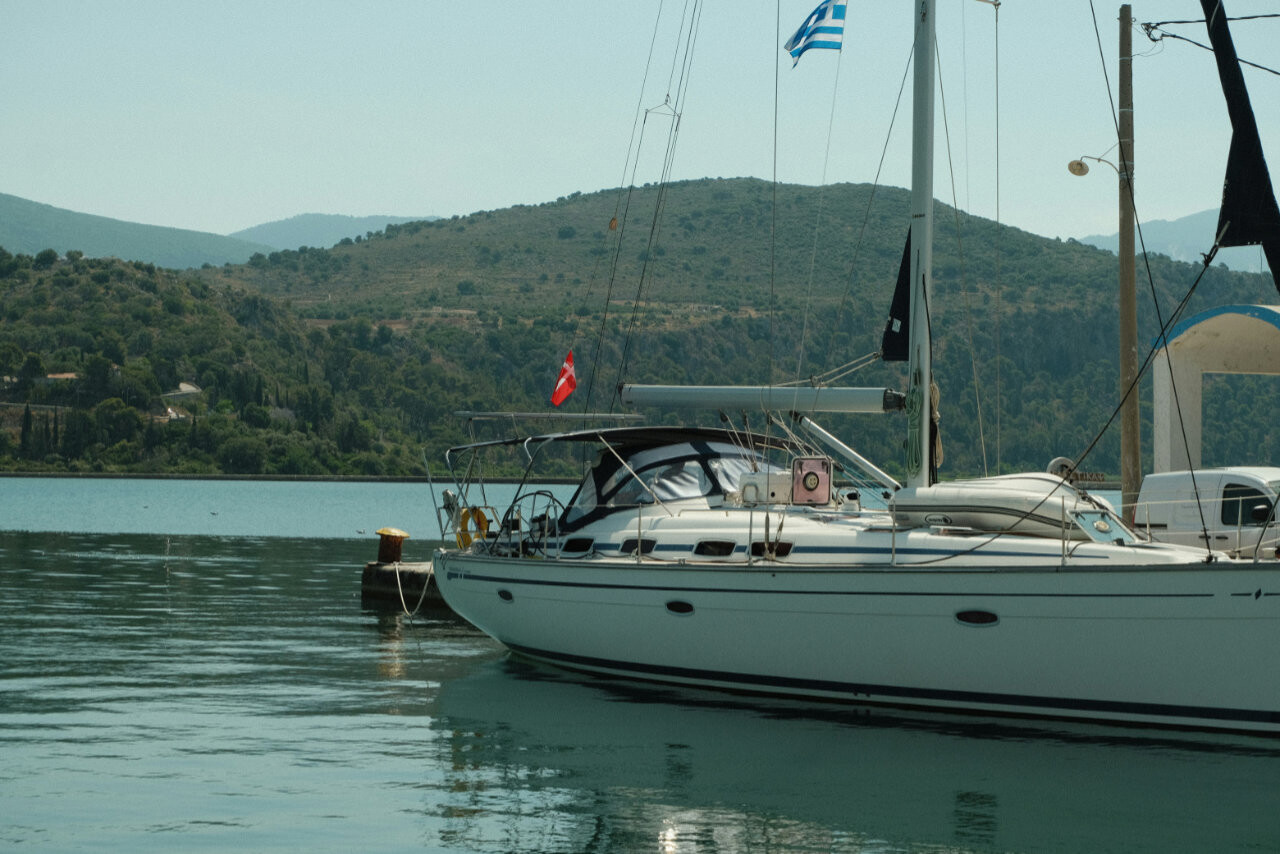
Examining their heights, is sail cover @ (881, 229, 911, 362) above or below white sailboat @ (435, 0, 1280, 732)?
above

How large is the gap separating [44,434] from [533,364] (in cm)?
4197

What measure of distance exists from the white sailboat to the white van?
3.50 metres

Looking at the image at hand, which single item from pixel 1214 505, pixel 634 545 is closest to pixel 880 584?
pixel 634 545

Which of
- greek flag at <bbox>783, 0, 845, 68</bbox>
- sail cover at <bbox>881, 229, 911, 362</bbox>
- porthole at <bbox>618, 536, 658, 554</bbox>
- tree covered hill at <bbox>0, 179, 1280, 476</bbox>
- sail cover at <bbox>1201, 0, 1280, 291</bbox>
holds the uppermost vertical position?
tree covered hill at <bbox>0, 179, 1280, 476</bbox>

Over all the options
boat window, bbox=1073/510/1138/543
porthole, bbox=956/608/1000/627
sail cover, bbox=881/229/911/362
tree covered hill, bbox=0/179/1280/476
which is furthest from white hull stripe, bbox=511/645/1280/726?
tree covered hill, bbox=0/179/1280/476

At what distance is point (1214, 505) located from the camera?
17.5m

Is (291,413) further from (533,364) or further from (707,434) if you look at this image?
(707,434)

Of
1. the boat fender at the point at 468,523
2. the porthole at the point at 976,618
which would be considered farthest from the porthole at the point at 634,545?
the boat fender at the point at 468,523

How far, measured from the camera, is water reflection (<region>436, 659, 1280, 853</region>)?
373 inches

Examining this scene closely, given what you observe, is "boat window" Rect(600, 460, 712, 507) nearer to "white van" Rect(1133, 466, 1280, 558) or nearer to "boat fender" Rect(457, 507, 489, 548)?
"boat fender" Rect(457, 507, 489, 548)

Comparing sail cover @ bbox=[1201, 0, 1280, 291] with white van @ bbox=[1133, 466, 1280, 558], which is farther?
white van @ bbox=[1133, 466, 1280, 558]

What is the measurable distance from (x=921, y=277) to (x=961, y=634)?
3805mm

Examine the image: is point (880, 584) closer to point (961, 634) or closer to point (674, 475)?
point (961, 634)

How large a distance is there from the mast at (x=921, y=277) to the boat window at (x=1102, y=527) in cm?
169
